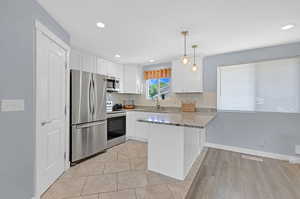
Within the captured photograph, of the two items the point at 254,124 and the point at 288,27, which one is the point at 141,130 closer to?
the point at 254,124

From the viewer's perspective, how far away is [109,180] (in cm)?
207

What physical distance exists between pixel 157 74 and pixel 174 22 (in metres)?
2.43

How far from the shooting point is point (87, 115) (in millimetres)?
2736

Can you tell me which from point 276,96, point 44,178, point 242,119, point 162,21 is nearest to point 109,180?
point 44,178

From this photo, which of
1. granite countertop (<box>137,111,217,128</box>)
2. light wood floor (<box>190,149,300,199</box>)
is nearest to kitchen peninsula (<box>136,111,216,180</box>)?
granite countertop (<box>137,111,217,128</box>)

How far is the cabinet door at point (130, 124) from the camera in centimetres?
404

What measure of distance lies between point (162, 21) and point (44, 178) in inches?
106

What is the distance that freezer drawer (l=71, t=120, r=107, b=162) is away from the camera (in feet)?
8.30

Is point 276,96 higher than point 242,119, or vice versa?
point 276,96

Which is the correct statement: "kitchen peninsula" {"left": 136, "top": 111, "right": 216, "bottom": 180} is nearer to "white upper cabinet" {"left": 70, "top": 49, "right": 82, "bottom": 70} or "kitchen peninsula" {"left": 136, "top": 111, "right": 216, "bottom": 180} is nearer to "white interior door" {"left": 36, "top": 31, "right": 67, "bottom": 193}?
"white interior door" {"left": 36, "top": 31, "right": 67, "bottom": 193}

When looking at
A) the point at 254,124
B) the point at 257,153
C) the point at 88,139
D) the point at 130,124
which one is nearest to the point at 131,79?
the point at 130,124

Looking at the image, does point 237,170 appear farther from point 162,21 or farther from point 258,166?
point 162,21
